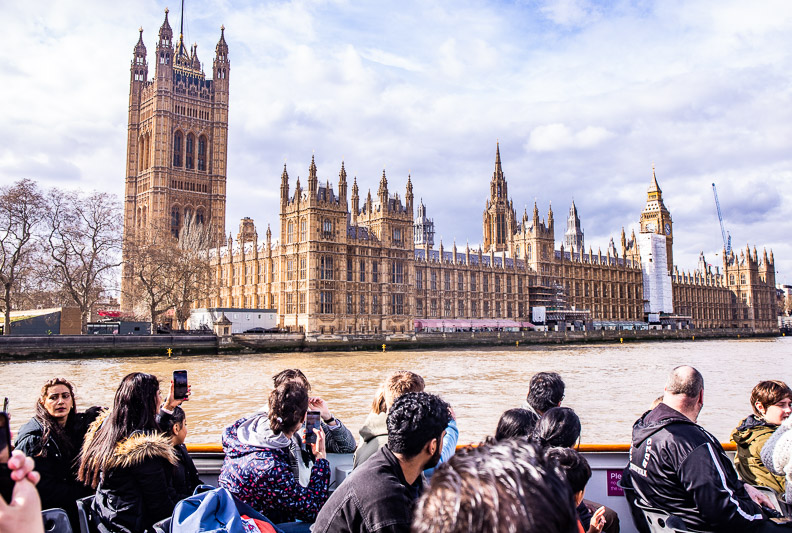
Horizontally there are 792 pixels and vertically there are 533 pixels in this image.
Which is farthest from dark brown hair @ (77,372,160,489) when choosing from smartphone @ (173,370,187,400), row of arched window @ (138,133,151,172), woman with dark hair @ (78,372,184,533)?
row of arched window @ (138,133,151,172)

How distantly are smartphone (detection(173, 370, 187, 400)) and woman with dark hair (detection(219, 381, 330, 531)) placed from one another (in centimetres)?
93

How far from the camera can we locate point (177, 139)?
83188mm

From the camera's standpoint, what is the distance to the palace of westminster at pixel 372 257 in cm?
5394

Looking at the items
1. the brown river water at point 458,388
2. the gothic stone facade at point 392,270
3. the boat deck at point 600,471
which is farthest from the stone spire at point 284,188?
the boat deck at point 600,471

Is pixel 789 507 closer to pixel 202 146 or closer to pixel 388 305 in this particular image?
pixel 388 305

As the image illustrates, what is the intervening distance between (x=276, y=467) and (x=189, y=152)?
8587cm

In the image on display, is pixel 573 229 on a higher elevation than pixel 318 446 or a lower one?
higher

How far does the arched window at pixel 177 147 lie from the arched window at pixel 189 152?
74 centimetres

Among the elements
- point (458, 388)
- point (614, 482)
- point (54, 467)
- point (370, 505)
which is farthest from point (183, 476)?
point (458, 388)

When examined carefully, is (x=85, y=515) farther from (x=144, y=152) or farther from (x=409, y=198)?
(x=144, y=152)

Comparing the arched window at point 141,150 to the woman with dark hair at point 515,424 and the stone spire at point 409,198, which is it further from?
the woman with dark hair at point 515,424

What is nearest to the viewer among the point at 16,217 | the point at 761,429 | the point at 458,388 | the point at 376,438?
the point at 376,438

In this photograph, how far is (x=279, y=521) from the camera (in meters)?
4.14

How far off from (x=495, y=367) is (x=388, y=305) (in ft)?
91.9
